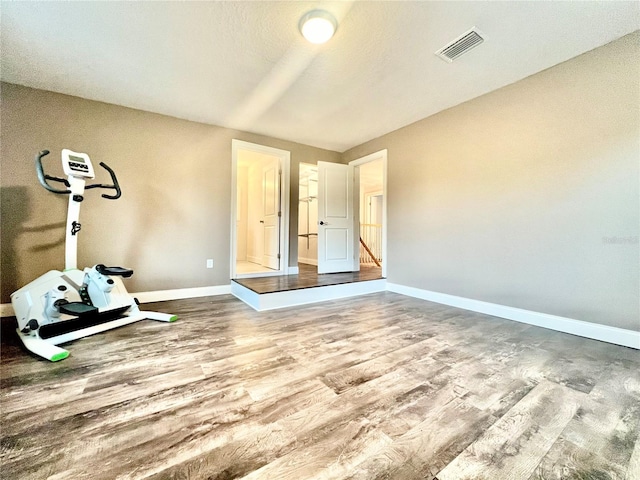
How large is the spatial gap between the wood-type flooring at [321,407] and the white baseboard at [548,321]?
0.11 metres

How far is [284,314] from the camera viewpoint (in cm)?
277

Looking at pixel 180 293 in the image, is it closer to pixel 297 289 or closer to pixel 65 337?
pixel 65 337

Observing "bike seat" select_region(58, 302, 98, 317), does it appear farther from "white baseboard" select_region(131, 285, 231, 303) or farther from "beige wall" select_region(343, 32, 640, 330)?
"beige wall" select_region(343, 32, 640, 330)

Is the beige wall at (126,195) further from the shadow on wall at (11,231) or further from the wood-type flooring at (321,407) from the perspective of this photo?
the wood-type flooring at (321,407)

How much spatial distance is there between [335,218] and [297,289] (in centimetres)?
178

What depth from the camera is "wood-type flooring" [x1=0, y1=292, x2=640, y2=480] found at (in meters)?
0.93

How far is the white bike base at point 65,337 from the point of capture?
1.69 meters

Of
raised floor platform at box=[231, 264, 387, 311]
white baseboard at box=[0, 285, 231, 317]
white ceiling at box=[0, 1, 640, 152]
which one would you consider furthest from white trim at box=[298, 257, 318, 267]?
white ceiling at box=[0, 1, 640, 152]


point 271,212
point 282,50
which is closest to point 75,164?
point 282,50

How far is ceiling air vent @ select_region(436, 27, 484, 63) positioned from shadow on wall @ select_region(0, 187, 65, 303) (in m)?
4.41

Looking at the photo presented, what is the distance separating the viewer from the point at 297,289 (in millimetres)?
3170

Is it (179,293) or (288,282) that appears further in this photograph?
(288,282)

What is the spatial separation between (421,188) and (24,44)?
4.30 metres

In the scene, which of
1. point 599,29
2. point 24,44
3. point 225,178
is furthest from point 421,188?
point 24,44
